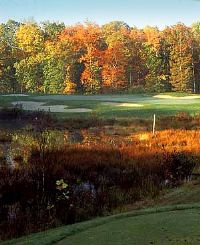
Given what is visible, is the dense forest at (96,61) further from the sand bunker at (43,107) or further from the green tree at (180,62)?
the sand bunker at (43,107)

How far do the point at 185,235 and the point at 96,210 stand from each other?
498 cm

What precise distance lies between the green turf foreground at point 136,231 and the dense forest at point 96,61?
2399 inches

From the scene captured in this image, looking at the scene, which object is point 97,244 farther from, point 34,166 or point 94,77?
point 94,77

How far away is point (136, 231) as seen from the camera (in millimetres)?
3889

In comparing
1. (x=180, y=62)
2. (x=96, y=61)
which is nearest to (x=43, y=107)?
(x=96, y=61)

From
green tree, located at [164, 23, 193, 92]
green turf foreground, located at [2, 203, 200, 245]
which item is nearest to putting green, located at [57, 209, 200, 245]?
green turf foreground, located at [2, 203, 200, 245]

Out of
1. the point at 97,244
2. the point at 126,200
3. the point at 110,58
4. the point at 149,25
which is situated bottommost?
the point at 126,200

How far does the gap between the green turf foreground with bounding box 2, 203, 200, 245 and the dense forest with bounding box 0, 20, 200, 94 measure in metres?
60.9

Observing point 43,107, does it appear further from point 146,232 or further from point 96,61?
point 96,61

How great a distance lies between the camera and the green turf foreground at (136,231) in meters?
3.63

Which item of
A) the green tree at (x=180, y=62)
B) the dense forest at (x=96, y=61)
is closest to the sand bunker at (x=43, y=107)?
the dense forest at (x=96, y=61)

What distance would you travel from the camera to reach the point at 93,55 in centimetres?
6675

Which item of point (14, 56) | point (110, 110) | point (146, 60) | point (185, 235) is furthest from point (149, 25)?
point (185, 235)

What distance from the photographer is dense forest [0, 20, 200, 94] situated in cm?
6681
